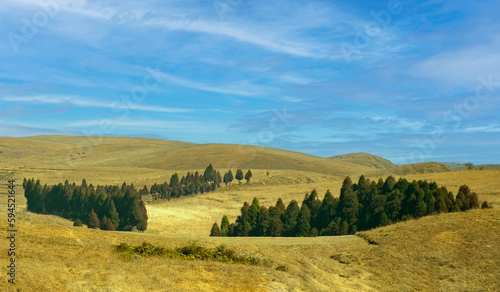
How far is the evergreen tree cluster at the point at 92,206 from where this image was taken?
54594mm

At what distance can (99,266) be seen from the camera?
15594mm

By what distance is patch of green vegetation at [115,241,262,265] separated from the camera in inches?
750

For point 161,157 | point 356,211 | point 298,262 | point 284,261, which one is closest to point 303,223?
point 356,211

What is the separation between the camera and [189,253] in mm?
19984

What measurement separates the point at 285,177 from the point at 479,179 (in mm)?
48081

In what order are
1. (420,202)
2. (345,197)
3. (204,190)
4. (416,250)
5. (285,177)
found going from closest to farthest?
(416,250)
(420,202)
(345,197)
(204,190)
(285,177)

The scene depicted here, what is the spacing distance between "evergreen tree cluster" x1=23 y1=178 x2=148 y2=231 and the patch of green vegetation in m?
31.4

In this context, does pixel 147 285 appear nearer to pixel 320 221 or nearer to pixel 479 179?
pixel 320 221

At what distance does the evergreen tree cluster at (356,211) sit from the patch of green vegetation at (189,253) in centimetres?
1907

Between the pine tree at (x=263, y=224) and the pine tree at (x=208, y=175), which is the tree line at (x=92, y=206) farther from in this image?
the pine tree at (x=208, y=175)

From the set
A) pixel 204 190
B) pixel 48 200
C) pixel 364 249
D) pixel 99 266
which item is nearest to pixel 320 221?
pixel 364 249

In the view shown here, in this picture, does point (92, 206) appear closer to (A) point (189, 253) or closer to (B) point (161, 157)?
(A) point (189, 253)

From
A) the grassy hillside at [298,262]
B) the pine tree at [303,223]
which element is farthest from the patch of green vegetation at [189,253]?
the pine tree at [303,223]

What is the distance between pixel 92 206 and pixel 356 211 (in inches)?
1457
